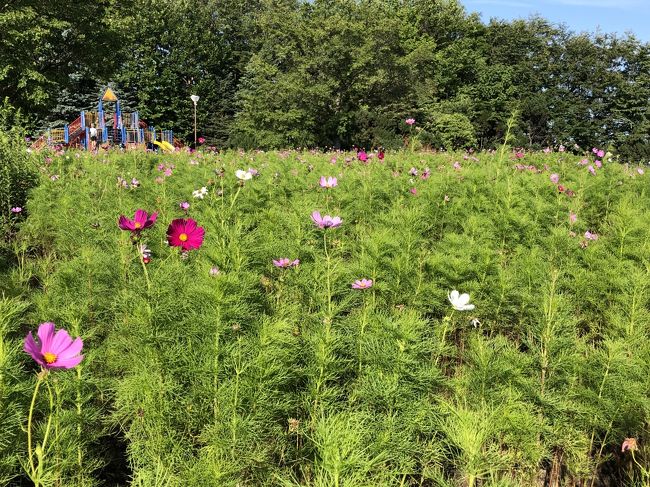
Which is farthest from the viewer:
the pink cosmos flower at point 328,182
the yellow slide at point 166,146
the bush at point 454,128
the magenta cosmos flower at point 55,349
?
the bush at point 454,128

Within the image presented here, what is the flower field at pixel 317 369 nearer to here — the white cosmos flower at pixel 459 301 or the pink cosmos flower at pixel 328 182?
the white cosmos flower at pixel 459 301

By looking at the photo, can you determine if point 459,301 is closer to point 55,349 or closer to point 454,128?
point 55,349

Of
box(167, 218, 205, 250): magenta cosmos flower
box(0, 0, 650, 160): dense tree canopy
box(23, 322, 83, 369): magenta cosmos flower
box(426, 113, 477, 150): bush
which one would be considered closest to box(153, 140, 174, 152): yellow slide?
box(0, 0, 650, 160): dense tree canopy

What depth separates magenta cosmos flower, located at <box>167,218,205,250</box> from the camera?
1.84 m

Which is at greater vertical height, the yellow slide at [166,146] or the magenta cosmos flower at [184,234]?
the magenta cosmos flower at [184,234]

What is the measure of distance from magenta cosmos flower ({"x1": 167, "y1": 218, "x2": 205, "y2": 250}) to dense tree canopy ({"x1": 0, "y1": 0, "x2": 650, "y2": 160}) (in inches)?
618

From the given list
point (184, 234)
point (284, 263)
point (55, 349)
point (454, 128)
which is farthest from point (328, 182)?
point (454, 128)

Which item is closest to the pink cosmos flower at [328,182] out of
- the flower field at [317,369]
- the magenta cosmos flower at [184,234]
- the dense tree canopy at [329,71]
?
the flower field at [317,369]

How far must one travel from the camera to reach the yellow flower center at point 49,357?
3.45 ft

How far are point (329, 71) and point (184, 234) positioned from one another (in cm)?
2317

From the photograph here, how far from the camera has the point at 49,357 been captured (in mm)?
1061

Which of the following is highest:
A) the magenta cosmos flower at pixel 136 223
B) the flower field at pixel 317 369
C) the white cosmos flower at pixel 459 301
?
the magenta cosmos flower at pixel 136 223

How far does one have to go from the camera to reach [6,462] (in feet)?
4.24

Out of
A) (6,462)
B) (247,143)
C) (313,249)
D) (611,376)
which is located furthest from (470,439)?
(247,143)
